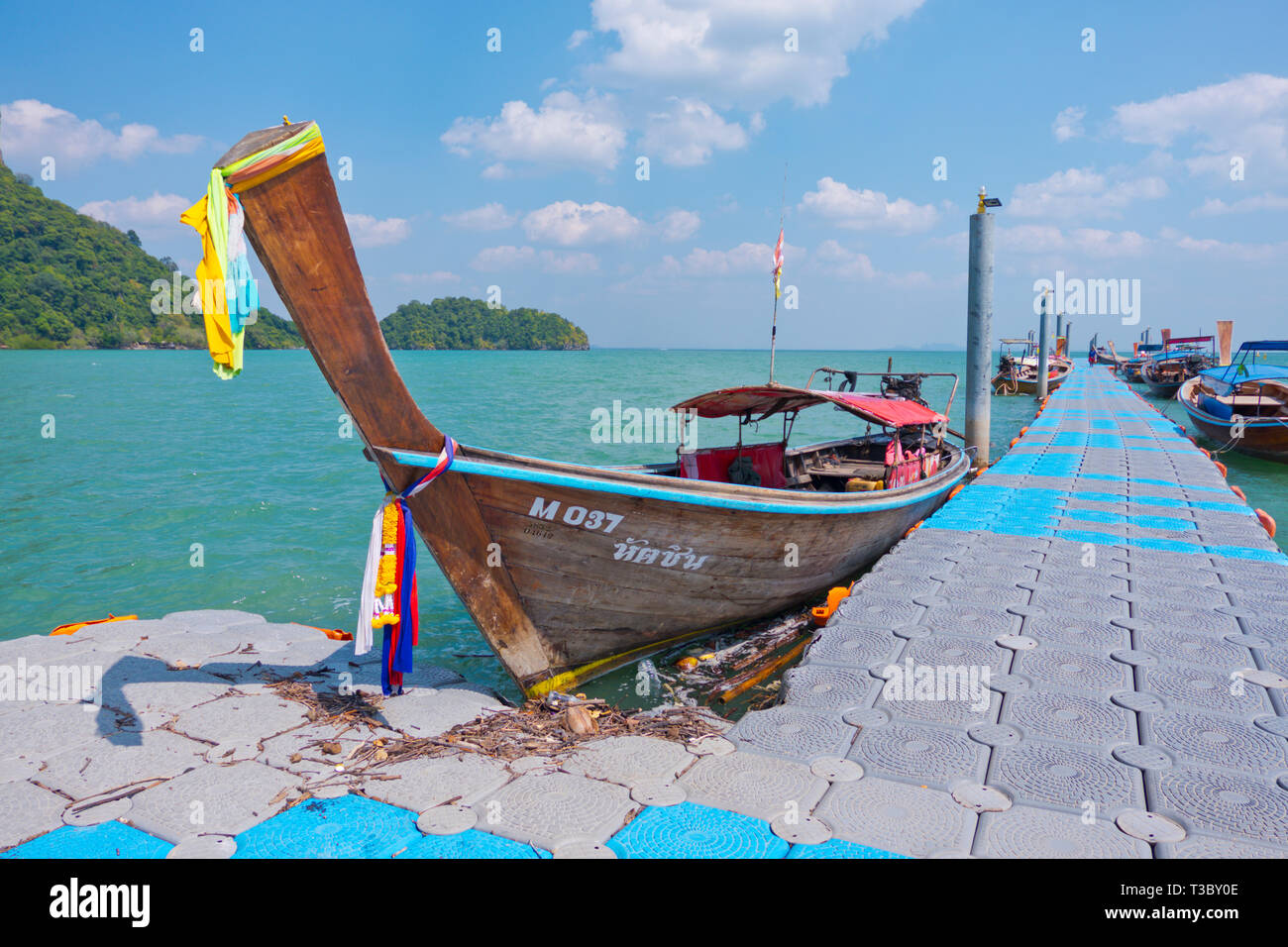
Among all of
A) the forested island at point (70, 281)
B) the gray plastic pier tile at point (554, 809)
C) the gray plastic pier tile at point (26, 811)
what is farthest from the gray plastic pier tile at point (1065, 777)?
the forested island at point (70, 281)

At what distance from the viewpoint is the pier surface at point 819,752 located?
306 cm

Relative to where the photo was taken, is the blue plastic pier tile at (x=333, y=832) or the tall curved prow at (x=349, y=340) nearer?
the blue plastic pier tile at (x=333, y=832)

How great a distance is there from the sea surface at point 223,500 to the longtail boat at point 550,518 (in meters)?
0.93

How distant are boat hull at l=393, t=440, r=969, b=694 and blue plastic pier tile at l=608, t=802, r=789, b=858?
2405 millimetres

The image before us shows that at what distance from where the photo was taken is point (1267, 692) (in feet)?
13.6

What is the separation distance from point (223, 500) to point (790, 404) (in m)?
12.5

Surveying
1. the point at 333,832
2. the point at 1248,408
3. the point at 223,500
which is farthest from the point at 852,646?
the point at 1248,408

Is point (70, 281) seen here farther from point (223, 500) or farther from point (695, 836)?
point (695, 836)

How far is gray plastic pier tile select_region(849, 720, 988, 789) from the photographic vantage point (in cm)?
346

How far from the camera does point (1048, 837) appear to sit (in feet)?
9.70

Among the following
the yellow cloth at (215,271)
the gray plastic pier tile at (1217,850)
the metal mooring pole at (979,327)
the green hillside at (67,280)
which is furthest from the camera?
the green hillside at (67,280)

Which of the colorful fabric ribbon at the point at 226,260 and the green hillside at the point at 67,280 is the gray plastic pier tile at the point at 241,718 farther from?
the green hillside at the point at 67,280

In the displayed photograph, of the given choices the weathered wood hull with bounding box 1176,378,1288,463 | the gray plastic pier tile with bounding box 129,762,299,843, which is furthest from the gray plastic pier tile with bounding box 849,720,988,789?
the weathered wood hull with bounding box 1176,378,1288,463
